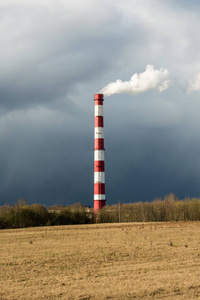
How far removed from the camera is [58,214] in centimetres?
4725

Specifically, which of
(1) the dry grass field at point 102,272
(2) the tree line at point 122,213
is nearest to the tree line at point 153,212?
(2) the tree line at point 122,213

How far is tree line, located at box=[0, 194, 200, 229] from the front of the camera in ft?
151

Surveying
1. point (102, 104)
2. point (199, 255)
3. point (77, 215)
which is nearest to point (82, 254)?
point (199, 255)

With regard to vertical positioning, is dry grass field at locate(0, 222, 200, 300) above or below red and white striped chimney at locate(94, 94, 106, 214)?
below

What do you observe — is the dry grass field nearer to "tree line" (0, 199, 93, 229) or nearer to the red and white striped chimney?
"tree line" (0, 199, 93, 229)

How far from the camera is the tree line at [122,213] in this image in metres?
46.2

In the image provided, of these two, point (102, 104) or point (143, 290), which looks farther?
point (102, 104)

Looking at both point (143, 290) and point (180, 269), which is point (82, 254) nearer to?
point (180, 269)

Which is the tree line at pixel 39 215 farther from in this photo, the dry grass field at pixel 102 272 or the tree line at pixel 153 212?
the dry grass field at pixel 102 272

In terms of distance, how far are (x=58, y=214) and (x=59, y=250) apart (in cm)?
2739

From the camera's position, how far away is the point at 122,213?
162 ft

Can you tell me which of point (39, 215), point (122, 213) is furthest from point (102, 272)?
point (122, 213)

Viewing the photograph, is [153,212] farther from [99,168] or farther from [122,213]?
[99,168]

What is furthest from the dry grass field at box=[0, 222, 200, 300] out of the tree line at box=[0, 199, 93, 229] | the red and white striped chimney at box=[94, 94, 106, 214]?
the red and white striped chimney at box=[94, 94, 106, 214]
